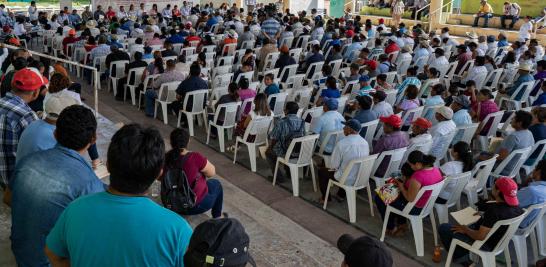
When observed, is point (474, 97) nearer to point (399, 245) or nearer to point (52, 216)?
point (399, 245)

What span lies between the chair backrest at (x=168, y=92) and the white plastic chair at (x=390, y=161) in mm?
4204

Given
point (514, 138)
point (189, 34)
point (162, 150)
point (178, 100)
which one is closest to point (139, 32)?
point (189, 34)

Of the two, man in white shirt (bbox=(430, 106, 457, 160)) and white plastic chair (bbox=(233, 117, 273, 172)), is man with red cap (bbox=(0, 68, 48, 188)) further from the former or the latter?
man in white shirt (bbox=(430, 106, 457, 160))

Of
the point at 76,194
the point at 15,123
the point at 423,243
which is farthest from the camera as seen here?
the point at 423,243

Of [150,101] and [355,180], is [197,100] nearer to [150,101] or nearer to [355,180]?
[150,101]

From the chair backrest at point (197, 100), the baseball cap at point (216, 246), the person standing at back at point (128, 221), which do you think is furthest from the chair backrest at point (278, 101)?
the person standing at back at point (128, 221)

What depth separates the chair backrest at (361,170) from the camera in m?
5.40

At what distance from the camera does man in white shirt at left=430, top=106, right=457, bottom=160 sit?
6.34m

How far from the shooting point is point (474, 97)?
823 centimetres

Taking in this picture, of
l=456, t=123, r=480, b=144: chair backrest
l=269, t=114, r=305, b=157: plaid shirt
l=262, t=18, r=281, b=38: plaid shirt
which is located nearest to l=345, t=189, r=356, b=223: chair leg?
l=269, t=114, r=305, b=157: plaid shirt

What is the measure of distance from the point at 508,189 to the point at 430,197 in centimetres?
81

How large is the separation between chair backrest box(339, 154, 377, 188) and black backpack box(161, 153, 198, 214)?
→ 5.99 feet

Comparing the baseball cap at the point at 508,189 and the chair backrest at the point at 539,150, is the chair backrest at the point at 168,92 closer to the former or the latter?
the chair backrest at the point at 539,150

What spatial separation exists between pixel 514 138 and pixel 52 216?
5.41 metres
